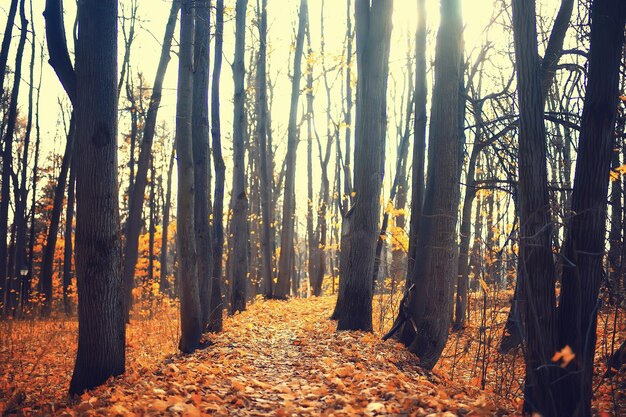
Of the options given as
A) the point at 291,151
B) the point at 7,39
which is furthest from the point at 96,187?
the point at 291,151

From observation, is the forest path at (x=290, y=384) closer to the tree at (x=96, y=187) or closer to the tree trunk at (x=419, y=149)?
the tree at (x=96, y=187)

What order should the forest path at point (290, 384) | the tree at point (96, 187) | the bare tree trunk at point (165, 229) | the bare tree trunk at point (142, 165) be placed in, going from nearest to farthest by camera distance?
the forest path at point (290, 384), the tree at point (96, 187), the bare tree trunk at point (142, 165), the bare tree trunk at point (165, 229)

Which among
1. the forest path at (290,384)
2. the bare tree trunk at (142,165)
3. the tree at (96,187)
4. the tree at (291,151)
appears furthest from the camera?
the tree at (291,151)

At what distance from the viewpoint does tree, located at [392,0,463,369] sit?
26.9ft

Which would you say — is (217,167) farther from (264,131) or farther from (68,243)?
(68,243)

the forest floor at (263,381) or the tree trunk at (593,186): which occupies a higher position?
the tree trunk at (593,186)

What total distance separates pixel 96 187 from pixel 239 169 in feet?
27.6

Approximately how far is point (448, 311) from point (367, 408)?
418 cm

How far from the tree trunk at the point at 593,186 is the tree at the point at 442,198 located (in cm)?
295

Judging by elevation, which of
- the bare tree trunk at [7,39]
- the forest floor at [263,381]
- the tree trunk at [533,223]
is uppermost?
the bare tree trunk at [7,39]

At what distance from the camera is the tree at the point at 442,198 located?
26.9 feet

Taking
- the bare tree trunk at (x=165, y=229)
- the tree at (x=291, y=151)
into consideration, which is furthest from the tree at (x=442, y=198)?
the bare tree trunk at (x=165, y=229)

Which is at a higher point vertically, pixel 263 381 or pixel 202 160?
pixel 202 160

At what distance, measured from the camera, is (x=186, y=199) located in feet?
29.3
